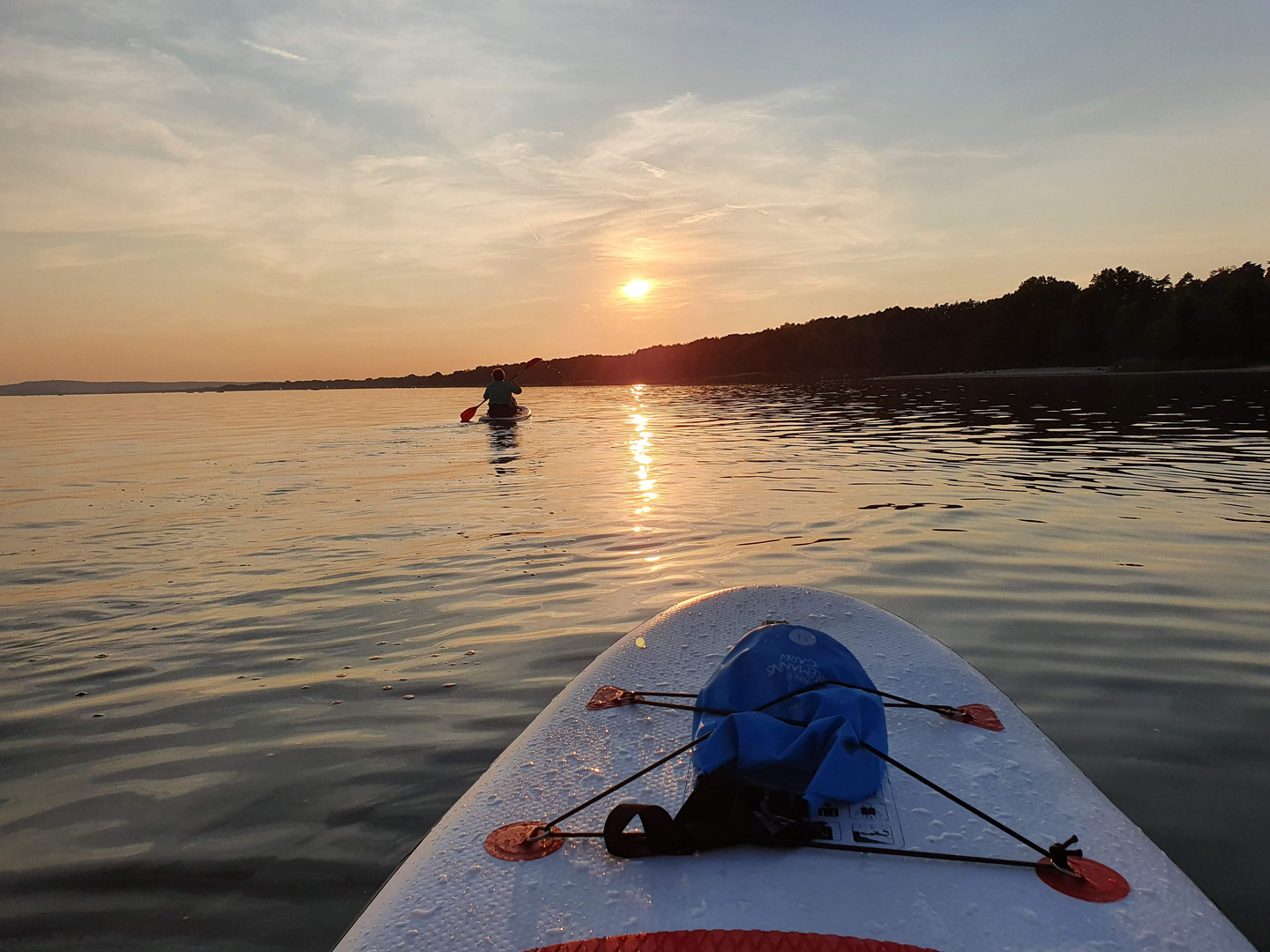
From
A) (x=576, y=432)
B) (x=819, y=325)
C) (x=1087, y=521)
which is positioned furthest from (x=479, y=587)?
(x=819, y=325)

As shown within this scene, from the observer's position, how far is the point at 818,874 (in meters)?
2.07

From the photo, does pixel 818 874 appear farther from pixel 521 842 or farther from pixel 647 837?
pixel 521 842

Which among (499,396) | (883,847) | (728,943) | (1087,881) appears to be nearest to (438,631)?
(883,847)

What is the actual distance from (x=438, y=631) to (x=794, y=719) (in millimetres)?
3556

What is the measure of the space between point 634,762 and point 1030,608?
13.8 feet

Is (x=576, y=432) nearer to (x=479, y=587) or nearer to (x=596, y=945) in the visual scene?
(x=479, y=587)

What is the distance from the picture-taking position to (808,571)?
7062mm

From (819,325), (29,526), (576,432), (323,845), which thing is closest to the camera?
(323,845)

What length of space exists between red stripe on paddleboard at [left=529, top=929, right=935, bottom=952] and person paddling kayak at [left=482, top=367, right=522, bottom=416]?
72.6ft

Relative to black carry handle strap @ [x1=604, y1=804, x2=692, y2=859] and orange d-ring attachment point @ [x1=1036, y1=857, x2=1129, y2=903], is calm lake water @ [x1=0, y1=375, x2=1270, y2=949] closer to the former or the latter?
orange d-ring attachment point @ [x1=1036, y1=857, x2=1129, y2=903]

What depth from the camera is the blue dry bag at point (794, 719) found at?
7.97 ft

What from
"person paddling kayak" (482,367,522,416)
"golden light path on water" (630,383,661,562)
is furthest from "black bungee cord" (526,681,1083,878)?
"person paddling kayak" (482,367,522,416)

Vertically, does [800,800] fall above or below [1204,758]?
above

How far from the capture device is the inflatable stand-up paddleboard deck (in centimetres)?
187
